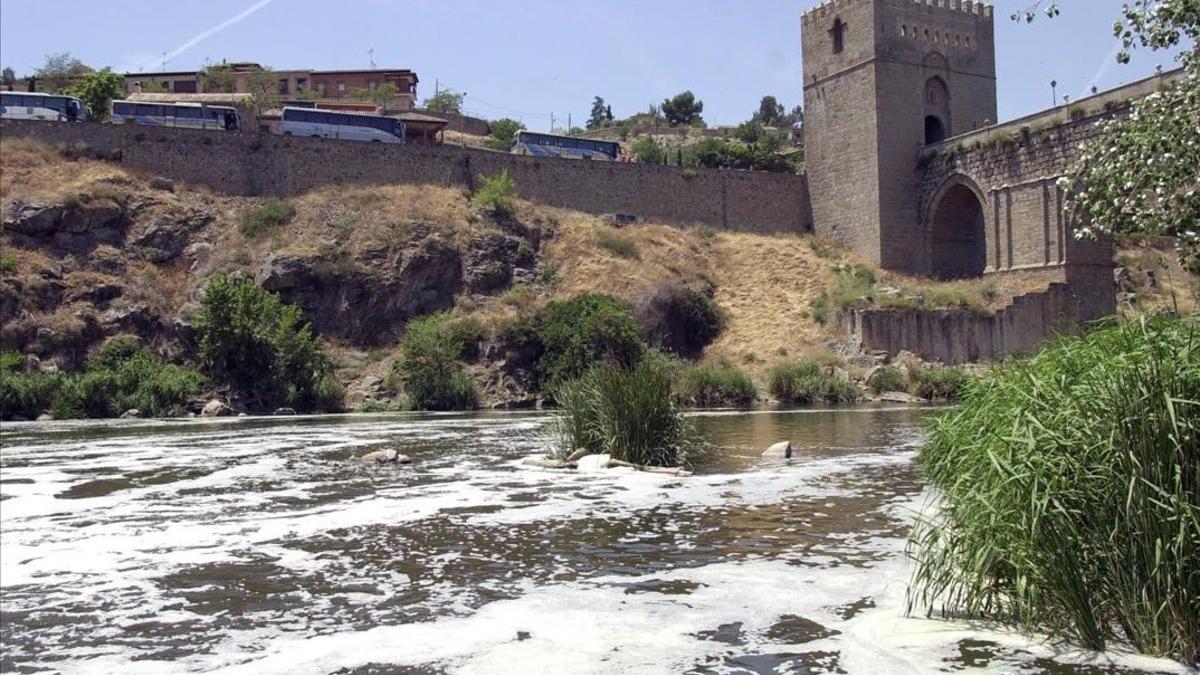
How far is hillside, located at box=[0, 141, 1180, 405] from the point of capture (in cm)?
3447

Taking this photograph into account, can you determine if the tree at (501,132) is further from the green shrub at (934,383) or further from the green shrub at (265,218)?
the green shrub at (934,383)

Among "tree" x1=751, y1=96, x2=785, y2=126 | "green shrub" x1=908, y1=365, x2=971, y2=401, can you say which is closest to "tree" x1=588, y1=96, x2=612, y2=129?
"tree" x1=751, y1=96, x2=785, y2=126

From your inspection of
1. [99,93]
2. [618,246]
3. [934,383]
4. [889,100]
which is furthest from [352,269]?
[99,93]

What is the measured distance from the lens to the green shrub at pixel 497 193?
41.4 m

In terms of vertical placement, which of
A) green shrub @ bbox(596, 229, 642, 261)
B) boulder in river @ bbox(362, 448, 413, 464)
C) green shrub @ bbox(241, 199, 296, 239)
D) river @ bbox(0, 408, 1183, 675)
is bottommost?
river @ bbox(0, 408, 1183, 675)

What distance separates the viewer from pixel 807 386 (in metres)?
33.4

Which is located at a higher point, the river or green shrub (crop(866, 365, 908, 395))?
green shrub (crop(866, 365, 908, 395))

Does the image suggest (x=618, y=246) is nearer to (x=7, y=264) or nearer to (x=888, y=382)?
(x=888, y=382)

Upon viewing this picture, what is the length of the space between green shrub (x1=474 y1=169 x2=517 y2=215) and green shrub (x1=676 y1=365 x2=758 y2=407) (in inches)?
461

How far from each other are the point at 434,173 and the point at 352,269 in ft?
22.4

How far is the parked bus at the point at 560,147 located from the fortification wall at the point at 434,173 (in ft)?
6.44

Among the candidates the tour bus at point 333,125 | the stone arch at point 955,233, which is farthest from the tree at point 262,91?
the stone arch at point 955,233

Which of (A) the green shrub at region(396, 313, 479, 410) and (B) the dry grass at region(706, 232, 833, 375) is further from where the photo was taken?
(B) the dry grass at region(706, 232, 833, 375)

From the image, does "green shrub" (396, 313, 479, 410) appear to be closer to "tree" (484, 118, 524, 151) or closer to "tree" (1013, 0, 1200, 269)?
"tree" (1013, 0, 1200, 269)
